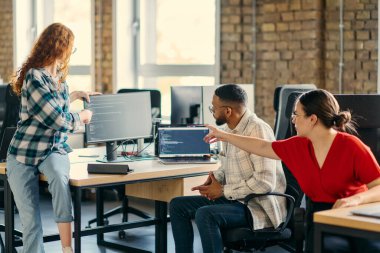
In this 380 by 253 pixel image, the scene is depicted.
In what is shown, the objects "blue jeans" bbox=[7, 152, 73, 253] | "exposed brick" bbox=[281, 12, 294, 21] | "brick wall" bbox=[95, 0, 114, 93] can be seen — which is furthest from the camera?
"brick wall" bbox=[95, 0, 114, 93]

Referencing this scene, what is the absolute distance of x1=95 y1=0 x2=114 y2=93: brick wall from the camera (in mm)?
8273

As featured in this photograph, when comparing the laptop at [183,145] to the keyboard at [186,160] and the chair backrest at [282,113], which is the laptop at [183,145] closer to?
the keyboard at [186,160]

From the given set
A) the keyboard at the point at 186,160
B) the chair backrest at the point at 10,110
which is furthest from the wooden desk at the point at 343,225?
the chair backrest at the point at 10,110

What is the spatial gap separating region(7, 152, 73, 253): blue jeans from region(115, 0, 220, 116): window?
351 cm

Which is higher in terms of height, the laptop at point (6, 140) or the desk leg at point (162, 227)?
the laptop at point (6, 140)

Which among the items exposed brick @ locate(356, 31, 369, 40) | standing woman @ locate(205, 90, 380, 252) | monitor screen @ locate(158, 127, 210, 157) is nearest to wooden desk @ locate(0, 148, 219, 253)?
monitor screen @ locate(158, 127, 210, 157)

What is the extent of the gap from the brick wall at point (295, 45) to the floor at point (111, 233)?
1467 mm

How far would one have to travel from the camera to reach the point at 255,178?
3.94 m

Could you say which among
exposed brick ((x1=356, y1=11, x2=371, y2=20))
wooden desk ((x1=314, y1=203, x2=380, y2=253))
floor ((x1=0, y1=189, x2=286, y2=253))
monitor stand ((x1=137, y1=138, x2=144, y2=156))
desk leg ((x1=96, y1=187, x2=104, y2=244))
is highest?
exposed brick ((x1=356, y1=11, x2=371, y2=20))

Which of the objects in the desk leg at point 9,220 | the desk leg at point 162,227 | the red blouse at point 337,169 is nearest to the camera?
the red blouse at point 337,169

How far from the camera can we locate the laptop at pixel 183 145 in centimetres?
467

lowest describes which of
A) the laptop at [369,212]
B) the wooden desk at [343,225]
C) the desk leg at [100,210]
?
the desk leg at [100,210]

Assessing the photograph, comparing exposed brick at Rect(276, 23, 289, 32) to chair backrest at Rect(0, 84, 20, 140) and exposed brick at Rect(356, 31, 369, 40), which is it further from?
chair backrest at Rect(0, 84, 20, 140)

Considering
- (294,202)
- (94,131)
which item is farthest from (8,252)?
(294,202)
